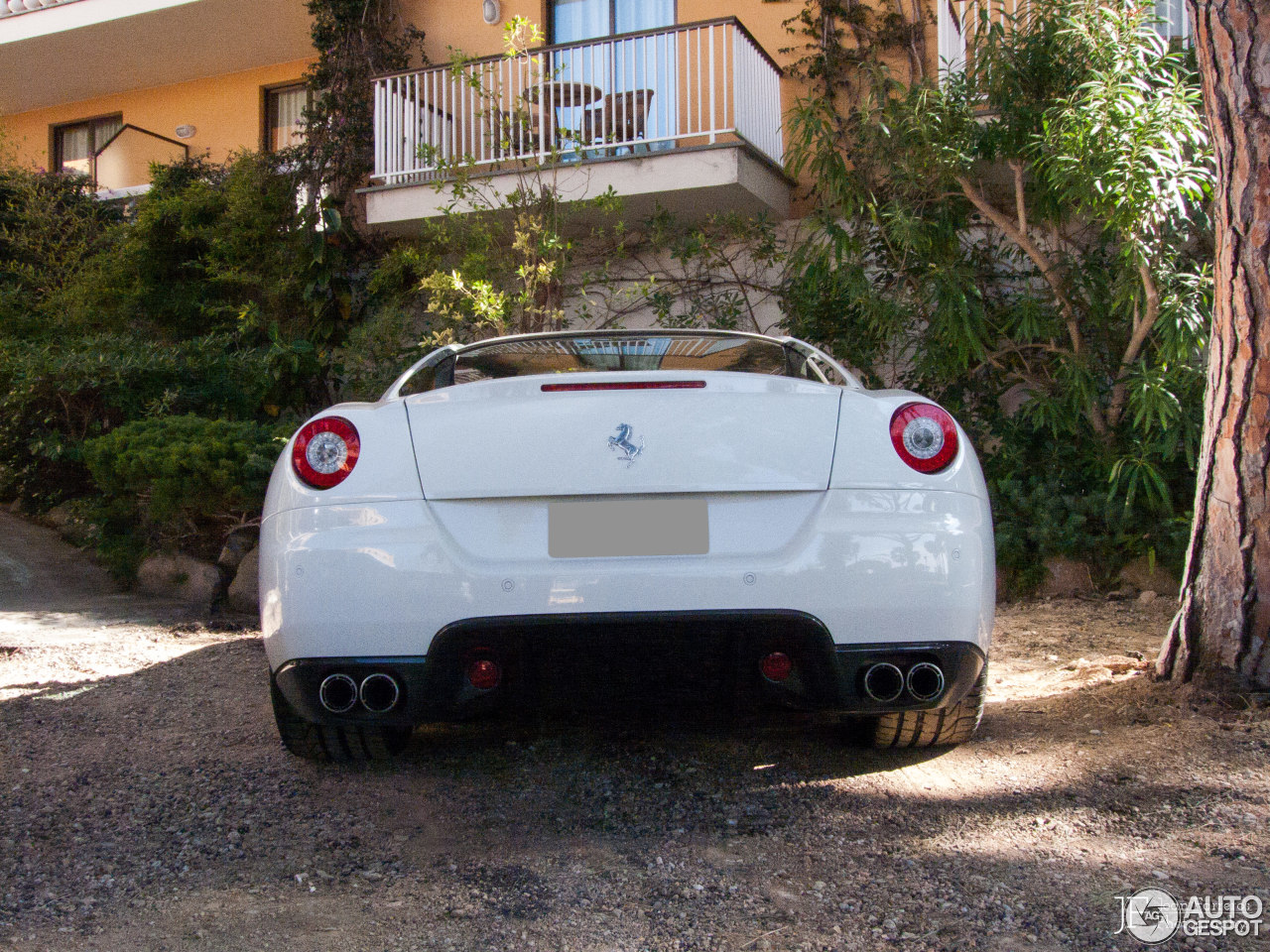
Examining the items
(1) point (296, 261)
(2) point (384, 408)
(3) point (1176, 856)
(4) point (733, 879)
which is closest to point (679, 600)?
(4) point (733, 879)

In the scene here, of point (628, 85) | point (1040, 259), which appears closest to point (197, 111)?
point (628, 85)

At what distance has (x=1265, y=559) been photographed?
10.7ft

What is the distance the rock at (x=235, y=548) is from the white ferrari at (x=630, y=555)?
14.5 ft

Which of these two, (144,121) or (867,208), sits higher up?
(144,121)

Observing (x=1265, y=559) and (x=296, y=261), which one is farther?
(x=296, y=261)

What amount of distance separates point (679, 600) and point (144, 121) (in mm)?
15373

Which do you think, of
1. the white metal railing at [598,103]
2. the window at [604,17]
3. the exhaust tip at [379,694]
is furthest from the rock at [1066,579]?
the window at [604,17]

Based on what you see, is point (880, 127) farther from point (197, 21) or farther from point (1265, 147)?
point (197, 21)

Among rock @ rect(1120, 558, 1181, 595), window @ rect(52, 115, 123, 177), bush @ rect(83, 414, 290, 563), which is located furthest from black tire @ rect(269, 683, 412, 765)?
window @ rect(52, 115, 123, 177)

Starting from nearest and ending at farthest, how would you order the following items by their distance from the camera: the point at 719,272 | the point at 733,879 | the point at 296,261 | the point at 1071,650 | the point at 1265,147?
the point at 733,879, the point at 1265,147, the point at 1071,650, the point at 719,272, the point at 296,261

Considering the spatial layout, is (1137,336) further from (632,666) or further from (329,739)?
(329,739)

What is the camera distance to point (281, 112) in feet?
46.1

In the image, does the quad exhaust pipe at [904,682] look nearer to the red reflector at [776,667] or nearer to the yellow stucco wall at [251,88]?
the red reflector at [776,667]

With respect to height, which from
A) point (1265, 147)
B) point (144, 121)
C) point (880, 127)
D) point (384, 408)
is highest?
point (144, 121)
